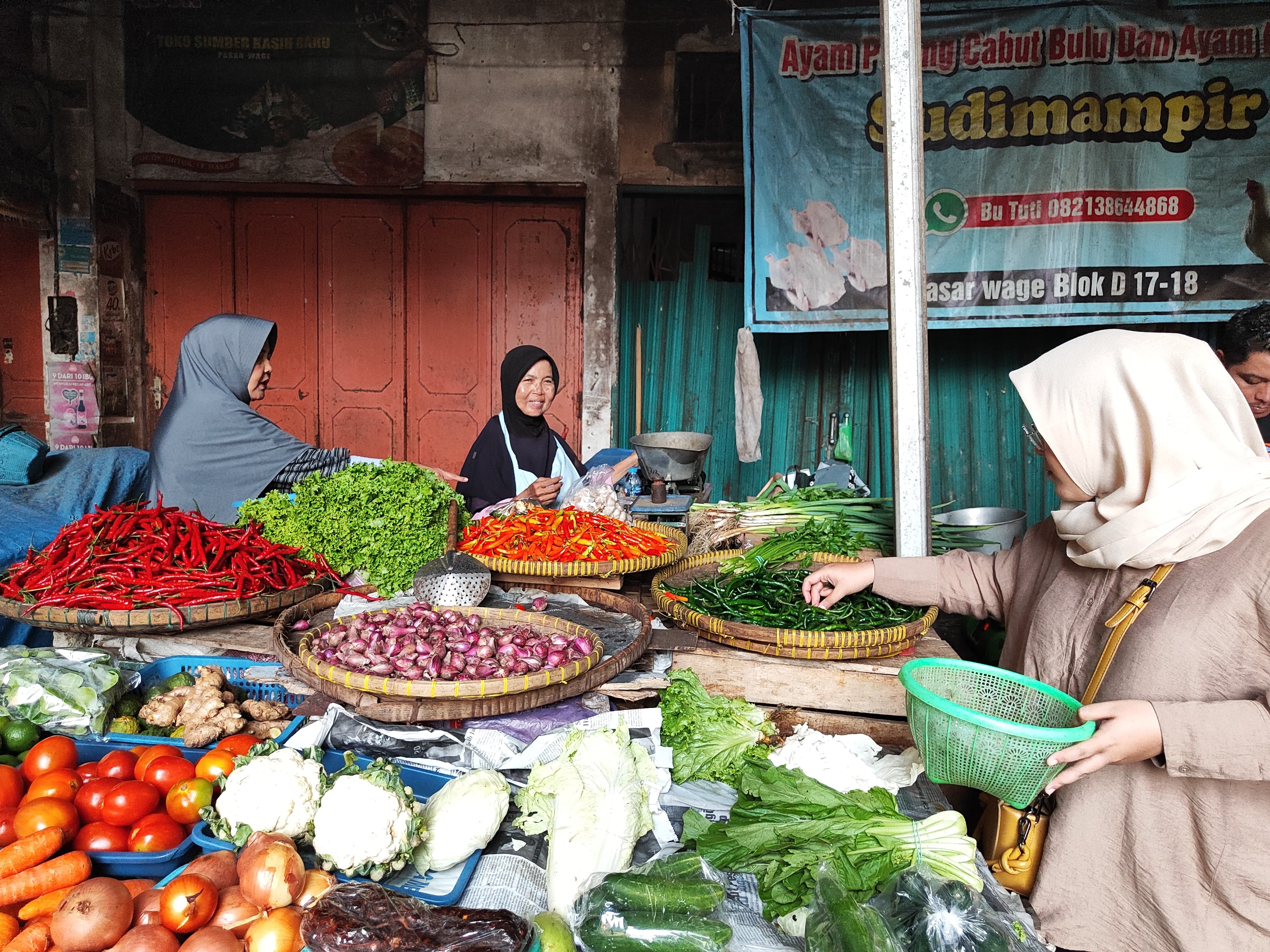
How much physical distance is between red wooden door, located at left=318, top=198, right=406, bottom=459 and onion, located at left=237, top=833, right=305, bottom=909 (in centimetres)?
610

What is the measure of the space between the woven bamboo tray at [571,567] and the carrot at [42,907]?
161 cm

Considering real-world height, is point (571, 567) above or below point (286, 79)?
below

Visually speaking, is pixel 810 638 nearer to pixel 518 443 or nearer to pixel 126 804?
pixel 126 804

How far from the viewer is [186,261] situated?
7137 millimetres


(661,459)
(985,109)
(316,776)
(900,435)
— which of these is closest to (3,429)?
(661,459)

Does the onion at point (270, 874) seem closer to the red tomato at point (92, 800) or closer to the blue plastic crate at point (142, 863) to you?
the blue plastic crate at point (142, 863)

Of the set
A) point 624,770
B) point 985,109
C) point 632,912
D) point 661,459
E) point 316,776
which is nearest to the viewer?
point 632,912

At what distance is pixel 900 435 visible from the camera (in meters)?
3.02

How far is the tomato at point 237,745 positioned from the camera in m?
1.88

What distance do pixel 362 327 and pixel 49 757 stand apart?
19.2 feet

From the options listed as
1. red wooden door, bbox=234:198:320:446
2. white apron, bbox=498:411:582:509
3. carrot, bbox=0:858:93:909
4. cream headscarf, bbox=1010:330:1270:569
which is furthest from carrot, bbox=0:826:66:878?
red wooden door, bbox=234:198:320:446

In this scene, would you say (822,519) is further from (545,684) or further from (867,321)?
(867,321)

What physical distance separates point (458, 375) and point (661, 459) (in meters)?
3.24

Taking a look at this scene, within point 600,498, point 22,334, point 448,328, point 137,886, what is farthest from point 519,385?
point 22,334
